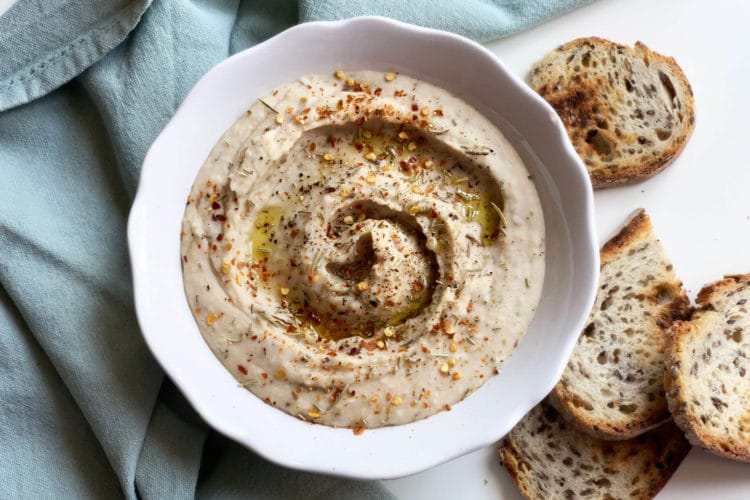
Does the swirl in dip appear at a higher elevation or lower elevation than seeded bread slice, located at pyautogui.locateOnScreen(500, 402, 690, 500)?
higher

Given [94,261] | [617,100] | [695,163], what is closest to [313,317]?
[94,261]

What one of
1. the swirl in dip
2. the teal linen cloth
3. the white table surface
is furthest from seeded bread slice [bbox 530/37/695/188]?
the swirl in dip

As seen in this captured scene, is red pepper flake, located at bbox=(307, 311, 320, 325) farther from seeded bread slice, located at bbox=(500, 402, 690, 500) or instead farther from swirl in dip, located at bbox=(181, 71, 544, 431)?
seeded bread slice, located at bbox=(500, 402, 690, 500)

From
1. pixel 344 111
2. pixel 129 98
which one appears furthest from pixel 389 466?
pixel 129 98

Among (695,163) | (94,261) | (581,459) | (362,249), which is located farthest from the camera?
(695,163)

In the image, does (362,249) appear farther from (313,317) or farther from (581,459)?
(581,459)

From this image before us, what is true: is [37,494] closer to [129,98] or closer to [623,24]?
[129,98]
